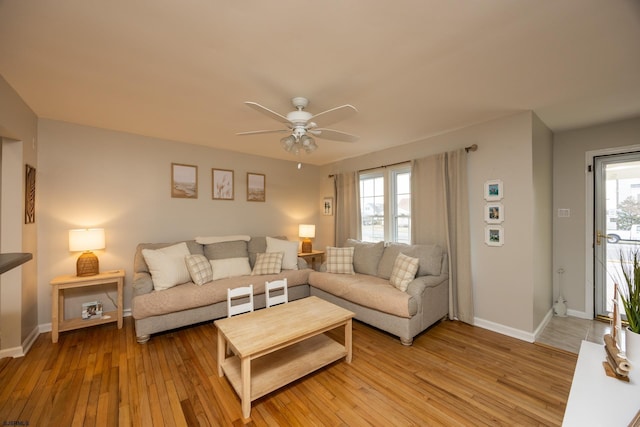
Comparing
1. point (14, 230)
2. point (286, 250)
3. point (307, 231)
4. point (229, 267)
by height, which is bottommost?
point (229, 267)

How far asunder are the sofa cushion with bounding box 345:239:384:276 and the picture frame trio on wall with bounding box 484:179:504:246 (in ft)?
4.51

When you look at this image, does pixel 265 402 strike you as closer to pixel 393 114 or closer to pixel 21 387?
pixel 21 387

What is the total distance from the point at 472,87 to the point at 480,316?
2625 millimetres

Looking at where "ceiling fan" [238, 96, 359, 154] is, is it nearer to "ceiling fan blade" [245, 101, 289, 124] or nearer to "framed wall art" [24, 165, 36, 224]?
"ceiling fan blade" [245, 101, 289, 124]

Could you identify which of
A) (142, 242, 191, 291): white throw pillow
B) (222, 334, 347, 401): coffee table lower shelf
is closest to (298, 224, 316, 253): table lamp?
(142, 242, 191, 291): white throw pillow

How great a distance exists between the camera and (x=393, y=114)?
2883mm

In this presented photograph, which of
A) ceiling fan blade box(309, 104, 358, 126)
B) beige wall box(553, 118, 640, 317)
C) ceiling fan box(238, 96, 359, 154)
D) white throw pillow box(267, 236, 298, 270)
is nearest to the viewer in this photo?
ceiling fan blade box(309, 104, 358, 126)

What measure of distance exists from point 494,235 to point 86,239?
4764 mm

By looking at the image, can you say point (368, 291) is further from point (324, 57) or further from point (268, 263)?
point (324, 57)

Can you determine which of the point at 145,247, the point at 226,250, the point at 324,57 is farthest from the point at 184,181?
the point at 324,57

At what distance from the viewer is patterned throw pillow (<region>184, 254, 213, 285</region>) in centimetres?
320

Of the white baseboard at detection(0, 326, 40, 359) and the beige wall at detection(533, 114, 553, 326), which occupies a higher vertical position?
the beige wall at detection(533, 114, 553, 326)

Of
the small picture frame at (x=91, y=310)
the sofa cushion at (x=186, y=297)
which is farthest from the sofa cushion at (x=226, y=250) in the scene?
the small picture frame at (x=91, y=310)

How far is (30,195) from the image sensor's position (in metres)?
2.79
